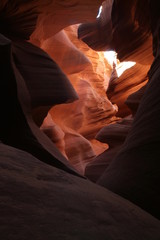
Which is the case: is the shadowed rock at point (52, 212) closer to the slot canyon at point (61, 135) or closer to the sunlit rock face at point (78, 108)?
the slot canyon at point (61, 135)

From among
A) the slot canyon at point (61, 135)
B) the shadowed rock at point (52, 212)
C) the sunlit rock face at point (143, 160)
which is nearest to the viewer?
the shadowed rock at point (52, 212)

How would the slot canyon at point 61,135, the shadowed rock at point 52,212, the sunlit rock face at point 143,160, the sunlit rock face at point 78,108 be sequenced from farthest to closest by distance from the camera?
the sunlit rock face at point 78,108 < the sunlit rock face at point 143,160 < the slot canyon at point 61,135 < the shadowed rock at point 52,212

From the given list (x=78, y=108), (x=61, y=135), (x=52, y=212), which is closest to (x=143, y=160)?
(x=52, y=212)

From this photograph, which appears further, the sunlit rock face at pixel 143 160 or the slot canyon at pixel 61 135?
the sunlit rock face at pixel 143 160

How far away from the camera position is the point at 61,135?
23.1 feet

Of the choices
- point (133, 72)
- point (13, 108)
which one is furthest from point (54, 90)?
point (133, 72)

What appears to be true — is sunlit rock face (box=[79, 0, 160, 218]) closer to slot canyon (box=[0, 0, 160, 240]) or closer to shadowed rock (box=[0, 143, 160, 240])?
slot canyon (box=[0, 0, 160, 240])

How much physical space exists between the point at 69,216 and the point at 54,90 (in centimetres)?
288

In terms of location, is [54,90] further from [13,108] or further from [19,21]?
[19,21]

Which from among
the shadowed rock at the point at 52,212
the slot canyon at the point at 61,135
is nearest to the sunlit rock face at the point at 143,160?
the slot canyon at the point at 61,135

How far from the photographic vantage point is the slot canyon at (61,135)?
34.9 inches

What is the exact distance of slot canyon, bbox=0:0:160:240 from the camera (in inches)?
34.9

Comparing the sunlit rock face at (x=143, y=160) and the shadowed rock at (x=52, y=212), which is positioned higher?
the shadowed rock at (x=52, y=212)

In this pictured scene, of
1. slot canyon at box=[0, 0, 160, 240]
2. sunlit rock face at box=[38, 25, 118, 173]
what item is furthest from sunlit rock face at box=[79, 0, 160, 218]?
sunlit rock face at box=[38, 25, 118, 173]
